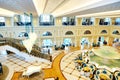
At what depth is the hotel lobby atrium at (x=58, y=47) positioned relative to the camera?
9992mm

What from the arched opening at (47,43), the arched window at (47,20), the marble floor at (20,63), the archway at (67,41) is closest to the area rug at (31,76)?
the marble floor at (20,63)

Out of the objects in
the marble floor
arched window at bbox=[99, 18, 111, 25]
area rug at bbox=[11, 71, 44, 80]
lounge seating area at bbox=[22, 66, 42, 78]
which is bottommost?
area rug at bbox=[11, 71, 44, 80]

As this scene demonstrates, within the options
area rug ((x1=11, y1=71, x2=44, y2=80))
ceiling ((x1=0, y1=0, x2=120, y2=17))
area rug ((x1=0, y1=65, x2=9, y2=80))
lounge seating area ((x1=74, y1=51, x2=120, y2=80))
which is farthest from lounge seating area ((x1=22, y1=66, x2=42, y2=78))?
ceiling ((x1=0, y1=0, x2=120, y2=17))

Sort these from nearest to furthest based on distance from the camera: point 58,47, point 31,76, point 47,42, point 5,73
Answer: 1. point 31,76
2. point 5,73
3. point 58,47
4. point 47,42

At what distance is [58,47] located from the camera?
61.2 ft

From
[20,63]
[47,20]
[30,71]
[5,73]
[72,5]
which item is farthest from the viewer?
[47,20]

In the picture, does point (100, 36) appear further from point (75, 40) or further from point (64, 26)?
point (64, 26)

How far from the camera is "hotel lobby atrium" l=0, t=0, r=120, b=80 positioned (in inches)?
393

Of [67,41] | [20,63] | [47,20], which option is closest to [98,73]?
[20,63]

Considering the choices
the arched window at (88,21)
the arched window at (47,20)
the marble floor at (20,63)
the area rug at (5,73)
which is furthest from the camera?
the arched window at (88,21)

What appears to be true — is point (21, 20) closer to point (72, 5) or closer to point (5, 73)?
point (5, 73)

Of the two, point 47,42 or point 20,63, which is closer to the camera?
point 20,63

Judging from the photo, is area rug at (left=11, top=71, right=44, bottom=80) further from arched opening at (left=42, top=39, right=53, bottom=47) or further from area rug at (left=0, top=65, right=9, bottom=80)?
arched opening at (left=42, top=39, right=53, bottom=47)

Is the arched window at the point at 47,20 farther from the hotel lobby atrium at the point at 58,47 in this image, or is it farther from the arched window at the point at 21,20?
the arched window at the point at 21,20
